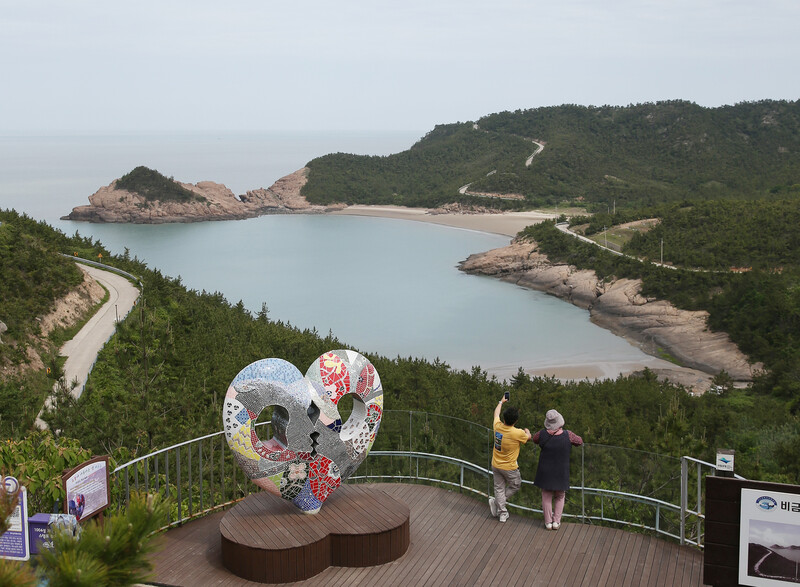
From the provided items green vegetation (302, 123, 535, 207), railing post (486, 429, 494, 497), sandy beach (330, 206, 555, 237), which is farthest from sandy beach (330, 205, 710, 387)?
railing post (486, 429, 494, 497)

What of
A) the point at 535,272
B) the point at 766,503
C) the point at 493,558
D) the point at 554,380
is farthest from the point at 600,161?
the point at 766,503

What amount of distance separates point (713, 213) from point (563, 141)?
4869cm

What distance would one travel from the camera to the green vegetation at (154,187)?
79312 millimetres

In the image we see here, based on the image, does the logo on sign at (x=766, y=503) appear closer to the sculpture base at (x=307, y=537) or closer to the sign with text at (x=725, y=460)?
the sign with text at (x=725, y=460)

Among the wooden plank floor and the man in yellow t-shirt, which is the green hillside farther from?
the wooden plank floor

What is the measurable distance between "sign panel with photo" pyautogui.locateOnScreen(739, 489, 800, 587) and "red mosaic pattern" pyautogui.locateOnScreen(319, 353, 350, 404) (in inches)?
156

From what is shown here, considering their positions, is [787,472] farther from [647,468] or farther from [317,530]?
[317,530]

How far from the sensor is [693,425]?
1969cm

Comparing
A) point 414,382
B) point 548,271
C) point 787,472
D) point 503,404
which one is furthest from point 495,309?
point 503,404

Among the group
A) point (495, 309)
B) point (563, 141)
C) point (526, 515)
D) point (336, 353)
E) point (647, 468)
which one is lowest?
point (495, 309)

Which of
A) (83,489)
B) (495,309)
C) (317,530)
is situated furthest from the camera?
(495,309)

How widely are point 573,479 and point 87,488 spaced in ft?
16.4

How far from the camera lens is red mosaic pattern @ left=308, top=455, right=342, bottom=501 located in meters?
8.41

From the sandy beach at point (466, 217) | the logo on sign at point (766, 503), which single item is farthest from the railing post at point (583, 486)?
the sandy beach at point (466, 217)
